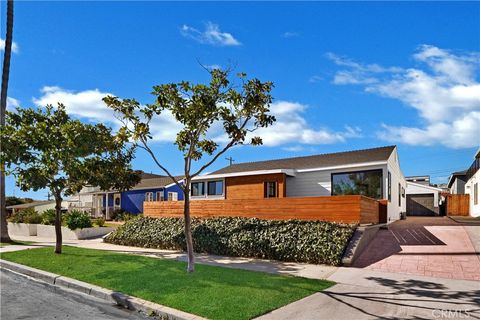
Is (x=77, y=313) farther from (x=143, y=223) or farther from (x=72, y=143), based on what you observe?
(x=143, y=223)

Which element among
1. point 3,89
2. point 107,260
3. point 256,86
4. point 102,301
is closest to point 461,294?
point 256,86

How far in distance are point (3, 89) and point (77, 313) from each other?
54.7ft

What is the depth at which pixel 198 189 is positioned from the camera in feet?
91.5

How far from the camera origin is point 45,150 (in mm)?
13680

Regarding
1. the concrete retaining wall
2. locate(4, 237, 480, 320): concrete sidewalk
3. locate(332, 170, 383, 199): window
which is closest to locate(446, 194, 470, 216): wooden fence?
locate(332, 170, 383, 199): window

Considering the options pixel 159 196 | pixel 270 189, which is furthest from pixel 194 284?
pixel 159 196

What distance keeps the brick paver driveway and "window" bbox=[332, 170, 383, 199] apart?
4366mm

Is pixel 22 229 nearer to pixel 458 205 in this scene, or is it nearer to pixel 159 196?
pixel 159 196

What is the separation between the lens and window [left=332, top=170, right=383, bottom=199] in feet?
63.0

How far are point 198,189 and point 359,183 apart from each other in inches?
489

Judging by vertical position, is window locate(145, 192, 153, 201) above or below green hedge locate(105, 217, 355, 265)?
above

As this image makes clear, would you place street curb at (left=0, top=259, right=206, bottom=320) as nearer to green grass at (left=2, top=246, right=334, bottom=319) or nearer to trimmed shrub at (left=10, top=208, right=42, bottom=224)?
green grass at (left=2, top=246, right=334, bottom=319)

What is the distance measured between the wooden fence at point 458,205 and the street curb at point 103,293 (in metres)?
29.2

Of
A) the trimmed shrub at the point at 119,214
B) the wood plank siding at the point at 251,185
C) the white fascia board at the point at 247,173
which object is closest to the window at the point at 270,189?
the wood plank siding at the point at 251,185
